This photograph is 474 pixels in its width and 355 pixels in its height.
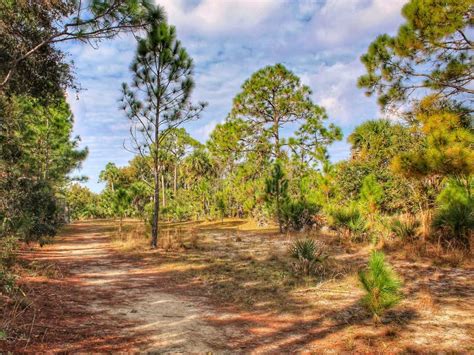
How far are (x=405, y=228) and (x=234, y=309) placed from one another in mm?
7004

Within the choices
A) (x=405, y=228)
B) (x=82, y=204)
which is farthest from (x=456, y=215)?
(x=82, y=204)

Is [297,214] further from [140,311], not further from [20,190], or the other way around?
[140,311]

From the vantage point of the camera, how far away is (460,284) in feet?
21.0

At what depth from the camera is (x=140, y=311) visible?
5520mm

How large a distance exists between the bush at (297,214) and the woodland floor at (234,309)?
661 centimetres

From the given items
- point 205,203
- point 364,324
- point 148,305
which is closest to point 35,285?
point 148,305

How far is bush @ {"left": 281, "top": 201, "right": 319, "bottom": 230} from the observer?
16453mm

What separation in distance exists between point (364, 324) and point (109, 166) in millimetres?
57301

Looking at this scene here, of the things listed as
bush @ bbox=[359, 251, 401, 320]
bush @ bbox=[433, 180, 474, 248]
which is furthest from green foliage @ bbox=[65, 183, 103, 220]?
bush @ bbox=[359, 251, 401, 320]

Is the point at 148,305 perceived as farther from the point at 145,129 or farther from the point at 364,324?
the point at 145,129

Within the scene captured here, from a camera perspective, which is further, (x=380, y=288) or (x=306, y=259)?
(x=306, y=259)

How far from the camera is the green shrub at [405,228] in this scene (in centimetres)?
1016

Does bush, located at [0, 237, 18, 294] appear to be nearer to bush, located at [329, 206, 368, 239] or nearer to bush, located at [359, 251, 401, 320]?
bush, located at [359, 251, 401, 320]

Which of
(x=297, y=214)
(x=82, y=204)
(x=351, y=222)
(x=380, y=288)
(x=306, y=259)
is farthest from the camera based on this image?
(x=82, y=204)
